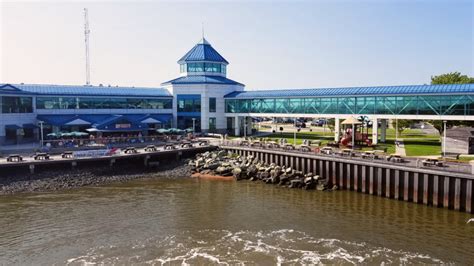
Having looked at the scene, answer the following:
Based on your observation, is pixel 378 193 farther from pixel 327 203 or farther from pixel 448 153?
pixel 448 153

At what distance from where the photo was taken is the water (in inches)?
890

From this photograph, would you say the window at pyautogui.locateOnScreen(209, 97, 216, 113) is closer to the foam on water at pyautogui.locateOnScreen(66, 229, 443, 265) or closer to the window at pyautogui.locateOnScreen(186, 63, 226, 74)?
the window at pyautogui.locateOnScreen(186, 63, 226, 74)

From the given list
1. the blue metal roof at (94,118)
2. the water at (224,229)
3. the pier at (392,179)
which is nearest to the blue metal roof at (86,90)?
the blue metal roof at (94,118)

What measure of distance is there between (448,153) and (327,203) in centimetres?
1656

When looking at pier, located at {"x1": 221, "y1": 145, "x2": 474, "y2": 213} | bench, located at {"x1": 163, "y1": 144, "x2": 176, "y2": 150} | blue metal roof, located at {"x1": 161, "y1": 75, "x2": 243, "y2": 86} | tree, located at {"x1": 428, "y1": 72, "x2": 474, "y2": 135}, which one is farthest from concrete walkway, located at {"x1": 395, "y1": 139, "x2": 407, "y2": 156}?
blue metal roof, located at {"x1": 161, "y1": 75, "x2": 243, "y2": 86}

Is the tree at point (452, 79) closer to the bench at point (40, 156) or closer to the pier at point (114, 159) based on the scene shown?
the pier at point (114, 159)

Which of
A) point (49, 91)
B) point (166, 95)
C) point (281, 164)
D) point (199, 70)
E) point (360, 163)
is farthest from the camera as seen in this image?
point (199, 70)

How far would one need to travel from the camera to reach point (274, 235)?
2577 centimetres

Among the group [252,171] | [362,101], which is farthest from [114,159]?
[362,101]

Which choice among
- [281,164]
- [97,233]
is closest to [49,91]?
[281,164]

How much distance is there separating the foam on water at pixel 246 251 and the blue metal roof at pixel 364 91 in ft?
99.8

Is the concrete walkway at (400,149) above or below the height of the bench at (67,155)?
above

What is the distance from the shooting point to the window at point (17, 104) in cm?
5503

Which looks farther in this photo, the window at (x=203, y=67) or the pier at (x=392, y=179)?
the window at (x=203, y=67)
